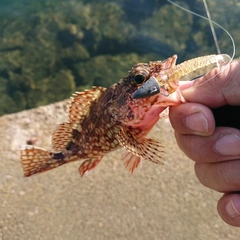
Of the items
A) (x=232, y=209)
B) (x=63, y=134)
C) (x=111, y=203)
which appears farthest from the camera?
(x=111, y=203)

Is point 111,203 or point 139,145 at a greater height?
point 139,145

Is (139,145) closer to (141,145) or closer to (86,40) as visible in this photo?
(141,145)

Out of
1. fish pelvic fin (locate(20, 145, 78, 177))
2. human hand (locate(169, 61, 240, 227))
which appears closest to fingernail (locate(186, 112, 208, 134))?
human hand (locate(169, 61, 240, 227))

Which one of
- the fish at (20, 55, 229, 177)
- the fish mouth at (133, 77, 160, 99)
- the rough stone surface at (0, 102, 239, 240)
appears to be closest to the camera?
the fish mouth at (133, 77, 160, 99)

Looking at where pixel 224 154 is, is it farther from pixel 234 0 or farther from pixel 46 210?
pixel 234 0

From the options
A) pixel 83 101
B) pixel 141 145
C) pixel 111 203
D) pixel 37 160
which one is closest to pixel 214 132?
pixel 141 145

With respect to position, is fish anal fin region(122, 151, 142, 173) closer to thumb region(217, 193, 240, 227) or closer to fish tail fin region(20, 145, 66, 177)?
fish tail fin region(20, 145, 66, 177)

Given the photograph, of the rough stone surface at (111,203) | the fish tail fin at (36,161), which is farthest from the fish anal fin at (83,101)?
the rough stone surface at (111,203)

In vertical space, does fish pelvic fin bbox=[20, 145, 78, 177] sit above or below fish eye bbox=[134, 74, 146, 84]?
below
